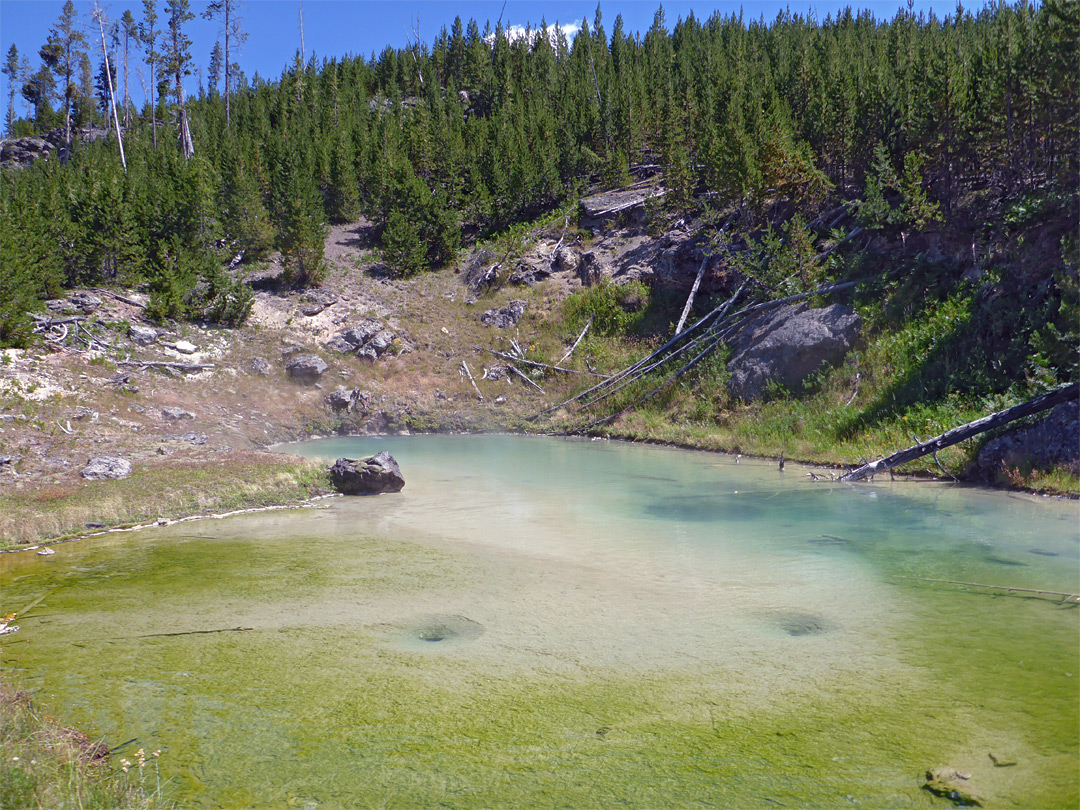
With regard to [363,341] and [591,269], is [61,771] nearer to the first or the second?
[363,341]

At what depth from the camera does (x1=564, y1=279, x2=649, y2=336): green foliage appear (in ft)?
114

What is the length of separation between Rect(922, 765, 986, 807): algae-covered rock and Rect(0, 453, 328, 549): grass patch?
13455mm

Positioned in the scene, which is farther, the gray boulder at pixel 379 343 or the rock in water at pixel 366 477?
the gray boulder at pixel 379 343

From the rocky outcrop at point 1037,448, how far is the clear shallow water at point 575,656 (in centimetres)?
125

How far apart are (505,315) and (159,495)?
24084 mm

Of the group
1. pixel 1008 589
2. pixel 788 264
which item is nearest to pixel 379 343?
pixel 788 264

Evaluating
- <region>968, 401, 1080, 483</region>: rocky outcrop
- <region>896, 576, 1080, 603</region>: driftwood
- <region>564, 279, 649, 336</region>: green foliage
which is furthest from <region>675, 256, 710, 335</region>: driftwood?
<region>896, 576, 1080, 603</region>: driftwood

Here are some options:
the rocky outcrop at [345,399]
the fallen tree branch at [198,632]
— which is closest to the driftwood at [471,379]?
the rocky outcrop at [345,399]

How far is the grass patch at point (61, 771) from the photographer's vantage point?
4.30 metres

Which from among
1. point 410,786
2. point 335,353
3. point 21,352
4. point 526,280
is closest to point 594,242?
point 526,280

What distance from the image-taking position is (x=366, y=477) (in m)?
17.1

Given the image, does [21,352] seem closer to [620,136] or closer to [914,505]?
[914,505]

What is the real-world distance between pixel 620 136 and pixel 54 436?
3631 cm

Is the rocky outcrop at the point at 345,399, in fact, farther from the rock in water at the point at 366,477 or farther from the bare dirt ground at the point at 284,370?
the rock in water at the point at 366,477
